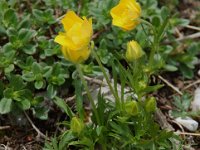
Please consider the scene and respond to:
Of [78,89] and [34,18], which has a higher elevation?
[34,18]

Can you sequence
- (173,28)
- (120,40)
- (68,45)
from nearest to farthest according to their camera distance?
(68,45)
(120,40)
(173,28)

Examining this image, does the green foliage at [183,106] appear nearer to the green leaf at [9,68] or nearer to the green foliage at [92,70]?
the green foliage at [92,70]

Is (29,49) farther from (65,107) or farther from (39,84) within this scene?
(65,107)

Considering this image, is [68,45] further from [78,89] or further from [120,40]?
[120,40]

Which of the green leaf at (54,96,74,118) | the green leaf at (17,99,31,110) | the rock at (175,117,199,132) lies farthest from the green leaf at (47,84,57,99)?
the rock at (175,117,199,132)

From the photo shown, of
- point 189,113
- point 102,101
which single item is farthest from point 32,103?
point 189,113

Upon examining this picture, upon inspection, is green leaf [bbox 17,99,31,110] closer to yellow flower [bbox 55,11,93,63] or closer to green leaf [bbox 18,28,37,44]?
green leaf [bbox 18,28,37,44]
